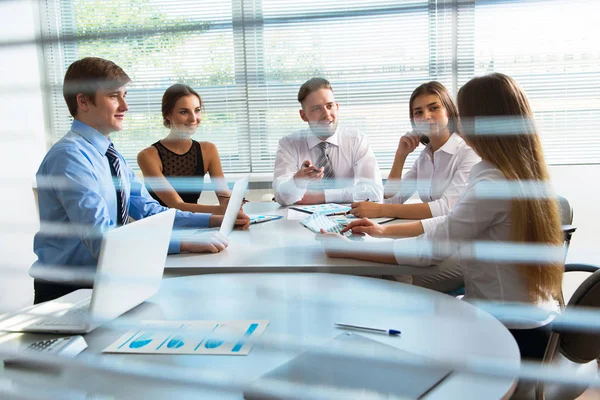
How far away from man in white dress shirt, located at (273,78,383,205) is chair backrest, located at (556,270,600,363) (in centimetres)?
130

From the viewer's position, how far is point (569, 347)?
96 cm

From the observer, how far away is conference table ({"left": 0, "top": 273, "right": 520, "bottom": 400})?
0.65m

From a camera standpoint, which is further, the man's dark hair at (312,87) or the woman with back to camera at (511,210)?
the man's dark hair at (312,87)

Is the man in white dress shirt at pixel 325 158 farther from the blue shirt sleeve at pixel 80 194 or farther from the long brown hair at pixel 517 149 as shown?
the long brown hair at pixel 517 149

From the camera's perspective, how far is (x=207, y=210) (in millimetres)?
2084

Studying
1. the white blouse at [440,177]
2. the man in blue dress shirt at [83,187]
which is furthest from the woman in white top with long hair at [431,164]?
the man in blue dress shirt at [83,187]

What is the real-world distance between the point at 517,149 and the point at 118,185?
1.11 metres

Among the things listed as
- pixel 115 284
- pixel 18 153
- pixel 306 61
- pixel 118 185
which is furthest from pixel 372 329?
pixel 18 153

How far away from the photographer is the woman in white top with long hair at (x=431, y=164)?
1823mm

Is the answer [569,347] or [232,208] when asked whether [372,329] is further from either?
[232,208]

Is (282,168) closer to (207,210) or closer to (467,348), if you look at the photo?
(207,210)

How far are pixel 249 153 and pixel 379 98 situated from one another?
0.79 m

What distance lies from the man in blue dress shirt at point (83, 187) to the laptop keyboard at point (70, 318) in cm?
37

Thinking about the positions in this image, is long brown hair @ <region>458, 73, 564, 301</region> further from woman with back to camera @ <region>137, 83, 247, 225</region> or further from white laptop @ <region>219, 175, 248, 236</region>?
woman with back to camera @ <region>137, 83, 247, 225</region>
